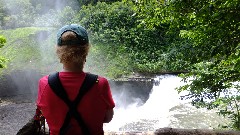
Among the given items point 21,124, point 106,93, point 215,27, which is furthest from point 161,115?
point 106,93

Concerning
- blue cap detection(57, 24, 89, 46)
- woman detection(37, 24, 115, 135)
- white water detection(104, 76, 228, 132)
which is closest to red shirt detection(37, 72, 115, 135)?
woman detection(37, 24, 115, 135)

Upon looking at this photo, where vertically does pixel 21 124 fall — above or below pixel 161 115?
above

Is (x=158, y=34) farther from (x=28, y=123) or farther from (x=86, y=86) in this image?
(x=86, y=86)

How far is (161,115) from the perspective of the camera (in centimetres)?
1139

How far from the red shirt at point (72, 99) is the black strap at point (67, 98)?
0.02m

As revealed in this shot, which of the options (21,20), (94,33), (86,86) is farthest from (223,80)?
(21,20)

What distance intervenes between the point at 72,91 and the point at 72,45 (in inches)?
12.2

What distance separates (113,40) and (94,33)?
1.52m

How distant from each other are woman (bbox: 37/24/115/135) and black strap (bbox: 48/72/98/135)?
15 mm

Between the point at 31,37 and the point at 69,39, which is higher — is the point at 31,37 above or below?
above

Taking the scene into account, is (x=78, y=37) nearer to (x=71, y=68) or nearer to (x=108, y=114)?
(x=71, y=68)

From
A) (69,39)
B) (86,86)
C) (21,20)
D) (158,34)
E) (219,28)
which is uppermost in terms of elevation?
(21,20)

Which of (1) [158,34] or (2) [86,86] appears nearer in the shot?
(2) [86,86]

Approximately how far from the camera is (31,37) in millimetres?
20500
